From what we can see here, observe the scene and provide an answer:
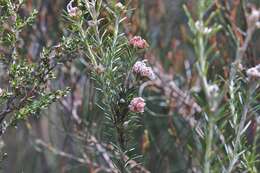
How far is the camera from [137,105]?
41.8 inches

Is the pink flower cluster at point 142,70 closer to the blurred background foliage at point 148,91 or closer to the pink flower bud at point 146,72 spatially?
the pink flower bud at point 146,72

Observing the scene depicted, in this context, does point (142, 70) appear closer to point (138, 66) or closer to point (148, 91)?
point (138, 66)

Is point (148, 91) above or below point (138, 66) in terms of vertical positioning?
below

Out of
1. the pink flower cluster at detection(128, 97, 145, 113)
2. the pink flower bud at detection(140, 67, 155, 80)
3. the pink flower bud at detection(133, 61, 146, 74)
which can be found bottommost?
the pink flower cluster at detection(128, 97, 145, 113)

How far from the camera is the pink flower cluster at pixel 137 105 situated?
106 cm

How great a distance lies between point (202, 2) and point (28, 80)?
512 mm

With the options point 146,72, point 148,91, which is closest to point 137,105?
point 146,72

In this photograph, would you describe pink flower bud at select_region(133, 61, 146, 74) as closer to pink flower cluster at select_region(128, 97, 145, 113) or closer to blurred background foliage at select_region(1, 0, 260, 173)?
pink flower cluster at select_region(128, 97, 145, 113)

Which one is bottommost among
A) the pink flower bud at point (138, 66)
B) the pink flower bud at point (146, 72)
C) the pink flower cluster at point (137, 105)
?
the pink flower cluster at point (137, 105)

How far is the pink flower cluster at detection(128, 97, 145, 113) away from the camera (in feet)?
3.47

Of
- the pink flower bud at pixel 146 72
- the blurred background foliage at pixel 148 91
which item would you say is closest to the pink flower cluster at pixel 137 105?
the pink flower bud at pixel 146 72

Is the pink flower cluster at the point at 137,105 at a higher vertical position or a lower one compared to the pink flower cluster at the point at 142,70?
lower

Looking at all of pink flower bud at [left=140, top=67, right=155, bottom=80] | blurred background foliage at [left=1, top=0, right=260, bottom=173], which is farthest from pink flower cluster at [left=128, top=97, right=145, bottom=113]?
blurred background foliage at [left=1, top=0, right=260, bottom=173]

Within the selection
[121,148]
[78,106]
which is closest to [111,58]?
[121,148]
